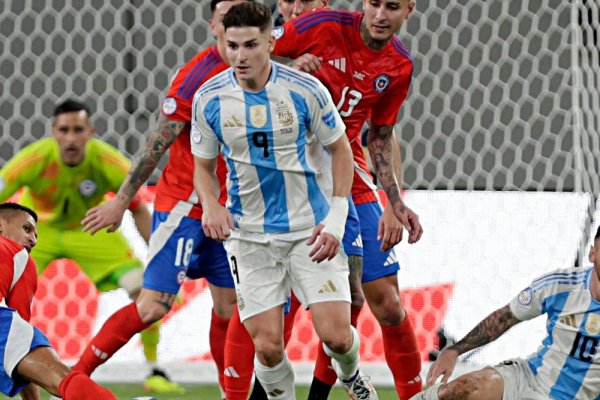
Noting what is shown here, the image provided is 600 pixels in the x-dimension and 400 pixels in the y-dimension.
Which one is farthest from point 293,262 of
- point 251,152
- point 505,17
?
point 505,17

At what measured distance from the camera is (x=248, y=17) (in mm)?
3818

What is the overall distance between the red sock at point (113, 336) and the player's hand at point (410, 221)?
1.11m

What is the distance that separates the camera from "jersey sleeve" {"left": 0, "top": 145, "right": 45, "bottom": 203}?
5.21 meters

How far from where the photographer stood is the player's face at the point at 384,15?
415 centimetres

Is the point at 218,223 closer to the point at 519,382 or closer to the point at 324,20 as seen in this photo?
the point at 324,20

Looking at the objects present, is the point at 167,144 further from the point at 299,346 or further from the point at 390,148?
the point at 299,346

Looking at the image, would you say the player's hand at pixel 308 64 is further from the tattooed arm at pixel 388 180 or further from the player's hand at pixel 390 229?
the player's hand at pixel 390 229

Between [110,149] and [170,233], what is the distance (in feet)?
2.63

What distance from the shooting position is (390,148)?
4461 mm

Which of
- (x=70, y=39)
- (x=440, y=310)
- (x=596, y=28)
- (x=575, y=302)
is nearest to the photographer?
(x=575, y=302)

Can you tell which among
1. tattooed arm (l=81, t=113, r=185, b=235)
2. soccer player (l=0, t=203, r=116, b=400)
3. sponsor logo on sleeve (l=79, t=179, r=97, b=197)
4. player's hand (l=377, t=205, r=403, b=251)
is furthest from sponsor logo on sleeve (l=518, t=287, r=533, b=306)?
sponsor logo on sleeve (l=79, t=179, r=97, b=197)

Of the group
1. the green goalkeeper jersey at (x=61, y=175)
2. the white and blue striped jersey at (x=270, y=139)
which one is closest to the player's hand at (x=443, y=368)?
the white and blue striped jersey at (x=270, y=139)

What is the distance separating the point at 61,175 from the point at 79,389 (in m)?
1.75

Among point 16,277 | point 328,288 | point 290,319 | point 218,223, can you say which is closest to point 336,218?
point 328,288
